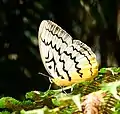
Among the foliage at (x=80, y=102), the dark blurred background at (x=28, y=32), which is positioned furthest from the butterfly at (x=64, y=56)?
the dark blurred background at (x=28, y=32)

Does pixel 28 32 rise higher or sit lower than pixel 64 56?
higher

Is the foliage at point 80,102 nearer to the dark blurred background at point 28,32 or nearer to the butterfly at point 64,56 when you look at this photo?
the butterfly at point 64,56

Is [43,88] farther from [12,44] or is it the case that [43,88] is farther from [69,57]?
[69,57]

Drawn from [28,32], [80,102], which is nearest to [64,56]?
[80,102]

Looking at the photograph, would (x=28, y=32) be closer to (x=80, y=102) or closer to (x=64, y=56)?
(x=64, y=56)

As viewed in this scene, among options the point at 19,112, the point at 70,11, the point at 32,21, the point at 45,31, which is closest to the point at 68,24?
the point at 70,11

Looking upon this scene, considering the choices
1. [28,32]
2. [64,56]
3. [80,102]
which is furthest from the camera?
[28,32]
